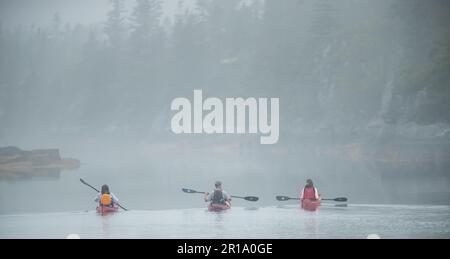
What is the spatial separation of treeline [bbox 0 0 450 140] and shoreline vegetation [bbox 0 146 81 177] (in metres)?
39.8

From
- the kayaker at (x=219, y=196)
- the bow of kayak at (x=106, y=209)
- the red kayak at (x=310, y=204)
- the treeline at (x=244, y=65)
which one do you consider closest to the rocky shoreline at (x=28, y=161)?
the bow of kayak at (x=106, y=209)

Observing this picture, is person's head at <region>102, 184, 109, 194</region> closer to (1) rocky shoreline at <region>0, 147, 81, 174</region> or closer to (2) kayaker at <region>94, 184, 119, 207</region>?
(2) kayaker at <region>94, 184, 119, 207</region>

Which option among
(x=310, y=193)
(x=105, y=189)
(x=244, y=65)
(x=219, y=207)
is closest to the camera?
(x=105, y=189)

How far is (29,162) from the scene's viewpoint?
75.5m

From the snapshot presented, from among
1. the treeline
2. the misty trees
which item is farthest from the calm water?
the misty trees

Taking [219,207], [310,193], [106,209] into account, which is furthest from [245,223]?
[106,209]

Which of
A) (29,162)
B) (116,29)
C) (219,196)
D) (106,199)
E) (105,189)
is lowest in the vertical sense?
(106,199)

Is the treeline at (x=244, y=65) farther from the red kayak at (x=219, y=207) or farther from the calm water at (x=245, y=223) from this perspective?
the red kayak at (x=219, y=207)

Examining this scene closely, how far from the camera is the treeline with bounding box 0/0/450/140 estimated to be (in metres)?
102

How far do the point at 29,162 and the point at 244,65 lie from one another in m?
64.9

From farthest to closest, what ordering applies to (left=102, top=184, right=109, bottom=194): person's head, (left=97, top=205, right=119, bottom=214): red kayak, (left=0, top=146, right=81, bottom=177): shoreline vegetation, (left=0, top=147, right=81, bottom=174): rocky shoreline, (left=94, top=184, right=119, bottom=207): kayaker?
1. (left=0, top=147, right=81, bottom=174): rocky shoreline
2. (left=0, top=146, right=81, bottom=177): shoreline vegetation
3. (left=97, top=205, right=119, bottom=214): red kayak
4. (left=94, top=184, right=119, bottom=207): kayaker
5. (left=102, top=184, right=109, bottom=194): person's head

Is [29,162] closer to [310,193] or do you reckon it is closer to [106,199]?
[106,199]

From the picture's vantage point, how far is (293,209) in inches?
1618

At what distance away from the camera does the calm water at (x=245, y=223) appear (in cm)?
3182
